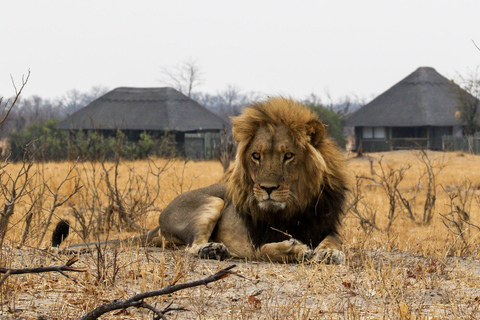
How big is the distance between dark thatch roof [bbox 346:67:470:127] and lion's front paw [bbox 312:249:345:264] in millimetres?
35702

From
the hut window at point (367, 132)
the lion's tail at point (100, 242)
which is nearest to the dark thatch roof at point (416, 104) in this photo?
the hut window at point (367, 132)

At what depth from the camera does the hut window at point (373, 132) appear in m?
42.2

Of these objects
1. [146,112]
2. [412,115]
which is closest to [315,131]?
[146,112]

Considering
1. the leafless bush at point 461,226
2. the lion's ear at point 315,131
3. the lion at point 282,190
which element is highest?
the lion's ear at point 315,131

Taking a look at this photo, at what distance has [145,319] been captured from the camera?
3.25 m

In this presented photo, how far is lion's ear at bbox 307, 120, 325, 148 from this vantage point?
5.29 meters

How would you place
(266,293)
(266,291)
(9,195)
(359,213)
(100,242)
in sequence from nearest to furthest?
1. (266,293)
2. (266,291)
3. (9,195)
4. (100,242)
5. (359,213)

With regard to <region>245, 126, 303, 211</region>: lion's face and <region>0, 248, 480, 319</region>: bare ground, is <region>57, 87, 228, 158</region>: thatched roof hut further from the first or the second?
<region>0, 248, 480, 319</region>: bare ground

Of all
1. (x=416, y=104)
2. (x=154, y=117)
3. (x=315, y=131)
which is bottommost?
(x=315, y=131)

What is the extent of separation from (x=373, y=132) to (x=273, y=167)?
38.9 m

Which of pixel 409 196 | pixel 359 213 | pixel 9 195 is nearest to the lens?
pixel 9 195

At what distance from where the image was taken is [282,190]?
495 cm

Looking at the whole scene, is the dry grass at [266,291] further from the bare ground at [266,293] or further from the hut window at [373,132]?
the hut window at [373,132]

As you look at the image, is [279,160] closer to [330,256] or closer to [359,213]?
[330,256]
